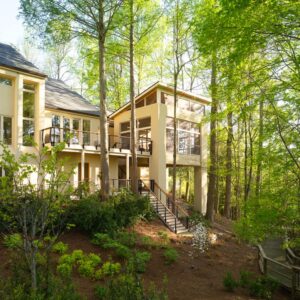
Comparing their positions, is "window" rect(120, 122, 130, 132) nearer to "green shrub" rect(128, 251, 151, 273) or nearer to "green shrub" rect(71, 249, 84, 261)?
"green shrub" rect(128, 251, 151, 273)

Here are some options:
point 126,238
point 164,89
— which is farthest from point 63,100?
point 126,238

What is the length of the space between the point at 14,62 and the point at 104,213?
8.81 m

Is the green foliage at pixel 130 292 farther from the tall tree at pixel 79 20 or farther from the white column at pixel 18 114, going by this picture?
the white column at pixel 18 114

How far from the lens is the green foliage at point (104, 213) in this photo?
A: 12750 millimetres

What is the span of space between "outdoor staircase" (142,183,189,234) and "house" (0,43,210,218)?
60 cm

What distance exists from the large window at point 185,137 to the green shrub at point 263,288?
1212 cm

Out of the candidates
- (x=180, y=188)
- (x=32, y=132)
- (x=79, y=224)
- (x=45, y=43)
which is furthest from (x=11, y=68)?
(x=180, y=188)

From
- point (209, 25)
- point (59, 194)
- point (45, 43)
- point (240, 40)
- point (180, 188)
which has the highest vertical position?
point (45, 43)

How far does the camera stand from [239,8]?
7.09 metres

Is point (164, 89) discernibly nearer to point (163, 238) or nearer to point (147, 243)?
point (163, 238)

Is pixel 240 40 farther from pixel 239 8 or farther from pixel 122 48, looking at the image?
pixel 122 48

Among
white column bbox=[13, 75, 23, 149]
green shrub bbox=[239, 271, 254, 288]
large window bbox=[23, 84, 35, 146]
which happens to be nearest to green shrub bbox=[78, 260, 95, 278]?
green shrub bbox=[239, 271, 254, 288]

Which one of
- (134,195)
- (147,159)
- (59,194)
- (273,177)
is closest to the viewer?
(59,194)

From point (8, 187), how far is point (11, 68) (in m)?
10.8
